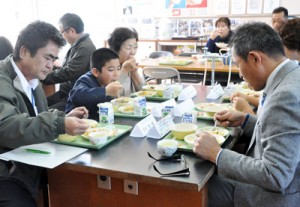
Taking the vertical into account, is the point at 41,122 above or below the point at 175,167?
above

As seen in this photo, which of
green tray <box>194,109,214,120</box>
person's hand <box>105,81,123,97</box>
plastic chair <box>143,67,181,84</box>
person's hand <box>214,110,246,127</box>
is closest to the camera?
person's hand <box>214,110,246,127</box>

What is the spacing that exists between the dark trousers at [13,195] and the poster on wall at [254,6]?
16.8ft

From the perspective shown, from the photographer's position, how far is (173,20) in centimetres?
602

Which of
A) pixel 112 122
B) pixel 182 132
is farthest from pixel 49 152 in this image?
pixel 182 132

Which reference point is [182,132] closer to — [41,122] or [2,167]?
[41,122]

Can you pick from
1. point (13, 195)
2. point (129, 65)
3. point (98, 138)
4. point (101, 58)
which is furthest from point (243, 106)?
point (13, 195)

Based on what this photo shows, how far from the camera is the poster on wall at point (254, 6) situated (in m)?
5.45

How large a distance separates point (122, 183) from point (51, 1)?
401 cm

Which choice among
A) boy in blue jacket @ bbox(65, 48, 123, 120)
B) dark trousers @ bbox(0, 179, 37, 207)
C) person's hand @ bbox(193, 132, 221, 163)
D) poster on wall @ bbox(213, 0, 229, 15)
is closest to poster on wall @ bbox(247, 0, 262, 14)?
poster on wall @ bbox(213, 0, 229, 15)

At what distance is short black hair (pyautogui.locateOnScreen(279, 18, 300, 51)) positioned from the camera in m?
1.78

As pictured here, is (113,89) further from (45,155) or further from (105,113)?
(45,155)

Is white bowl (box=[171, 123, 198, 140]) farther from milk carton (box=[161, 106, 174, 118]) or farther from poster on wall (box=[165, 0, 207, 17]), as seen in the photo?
poster on wall (box=[165, 0, 207, 17])

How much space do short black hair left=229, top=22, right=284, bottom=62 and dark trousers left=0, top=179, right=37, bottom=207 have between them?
1.03 meters

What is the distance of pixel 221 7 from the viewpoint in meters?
5.66
